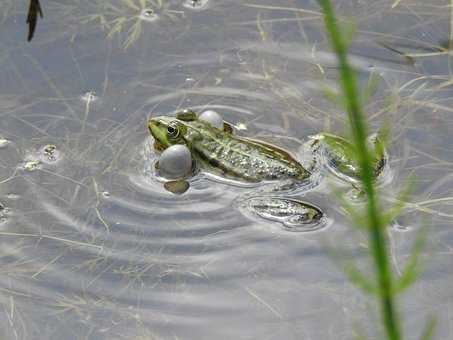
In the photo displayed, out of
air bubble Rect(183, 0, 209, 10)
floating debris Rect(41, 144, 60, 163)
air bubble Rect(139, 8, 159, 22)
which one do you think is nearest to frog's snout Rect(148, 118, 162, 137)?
floating debris Rect(41, 144, 60, 163)

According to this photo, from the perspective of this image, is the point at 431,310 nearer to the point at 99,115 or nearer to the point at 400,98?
the point at 400,98

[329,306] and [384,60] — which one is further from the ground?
[384,60]

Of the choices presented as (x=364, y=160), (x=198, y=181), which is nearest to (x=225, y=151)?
(x=198, y=181)

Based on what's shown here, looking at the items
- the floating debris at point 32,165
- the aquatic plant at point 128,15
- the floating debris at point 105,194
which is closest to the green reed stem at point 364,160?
the floating debris at point 105,194

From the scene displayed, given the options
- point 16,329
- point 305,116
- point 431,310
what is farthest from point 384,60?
point 16,329

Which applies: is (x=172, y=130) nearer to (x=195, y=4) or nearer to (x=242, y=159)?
(x=242, y=159)

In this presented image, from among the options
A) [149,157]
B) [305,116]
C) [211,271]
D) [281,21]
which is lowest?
[211,271]
